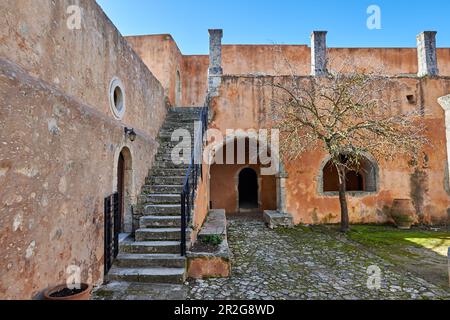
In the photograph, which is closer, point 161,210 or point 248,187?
point 161,210

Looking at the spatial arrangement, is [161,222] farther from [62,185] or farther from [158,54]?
[158,54]

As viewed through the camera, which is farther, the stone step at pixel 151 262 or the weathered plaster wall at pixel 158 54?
the weathered plaster wall at pixel 158 54

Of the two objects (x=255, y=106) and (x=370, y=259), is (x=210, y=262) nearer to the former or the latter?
(x=370, y=259)

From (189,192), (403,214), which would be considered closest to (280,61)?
(403,214)

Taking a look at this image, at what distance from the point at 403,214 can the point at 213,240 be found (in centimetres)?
736

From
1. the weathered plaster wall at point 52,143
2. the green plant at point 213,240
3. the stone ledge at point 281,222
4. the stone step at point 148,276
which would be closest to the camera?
the weathered plaster wall at point 52,143

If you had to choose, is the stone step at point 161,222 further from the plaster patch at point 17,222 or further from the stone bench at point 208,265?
the plaster patch at point 17,222

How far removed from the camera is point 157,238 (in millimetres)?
4930

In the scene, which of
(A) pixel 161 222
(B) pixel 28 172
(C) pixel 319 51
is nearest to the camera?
(B) pixel 28 172

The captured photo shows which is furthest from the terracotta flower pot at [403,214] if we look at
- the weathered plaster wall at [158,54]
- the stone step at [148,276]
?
the weathered plaster wall at [158,54]

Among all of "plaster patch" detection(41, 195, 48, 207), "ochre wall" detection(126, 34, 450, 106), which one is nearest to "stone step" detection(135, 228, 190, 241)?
"plaster patch" detection(41, 195, 48, 207)

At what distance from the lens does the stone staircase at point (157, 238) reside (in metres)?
4.24

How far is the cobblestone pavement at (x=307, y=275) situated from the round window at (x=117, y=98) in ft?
10.7

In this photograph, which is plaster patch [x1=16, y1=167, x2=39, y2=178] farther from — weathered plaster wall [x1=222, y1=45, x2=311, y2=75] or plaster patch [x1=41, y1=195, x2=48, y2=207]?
weathered plaster wall [x1=222, y1=45, x2=311, y2=75]
